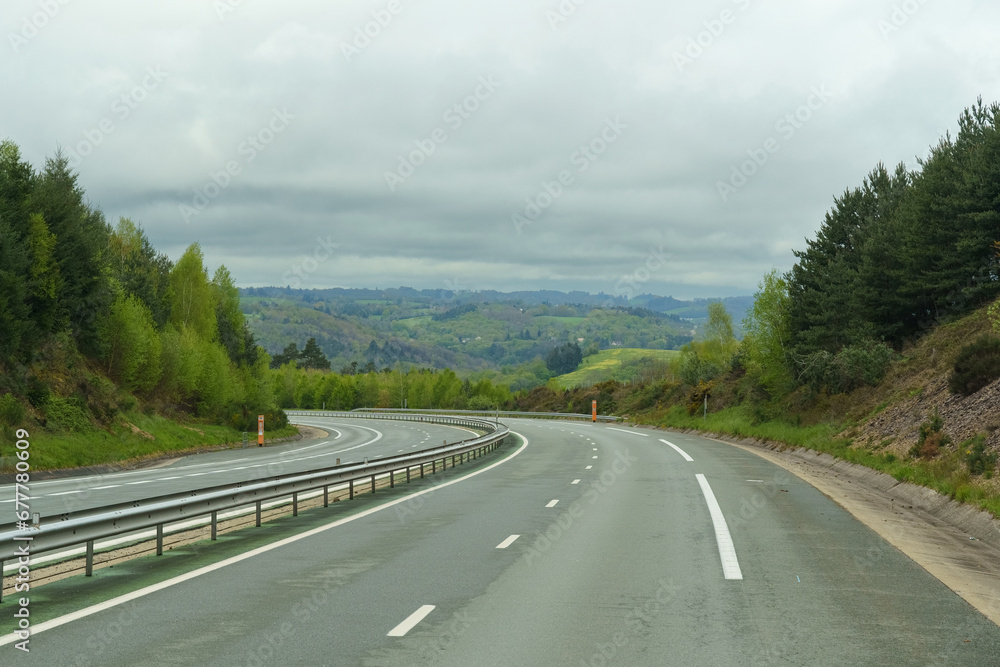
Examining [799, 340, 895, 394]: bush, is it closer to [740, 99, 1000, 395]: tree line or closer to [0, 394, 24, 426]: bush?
[740, 99, 1000, 395]: tree line

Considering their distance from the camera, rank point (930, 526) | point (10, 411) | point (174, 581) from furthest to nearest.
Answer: point (10, 411), point (930, 526), point (174, 581)

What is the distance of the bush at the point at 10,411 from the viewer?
34.9 m

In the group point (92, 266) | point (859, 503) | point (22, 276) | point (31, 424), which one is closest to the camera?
point (859, 503)

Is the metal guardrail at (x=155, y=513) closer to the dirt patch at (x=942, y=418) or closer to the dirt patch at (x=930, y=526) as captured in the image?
the dirt patch at (x=930, y=526)

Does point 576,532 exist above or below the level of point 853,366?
below

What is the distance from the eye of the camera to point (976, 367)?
26.5 metres

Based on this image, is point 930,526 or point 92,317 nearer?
point 930,526

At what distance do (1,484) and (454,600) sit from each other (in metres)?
23.3

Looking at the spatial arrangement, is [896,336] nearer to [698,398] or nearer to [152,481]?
[698,398]

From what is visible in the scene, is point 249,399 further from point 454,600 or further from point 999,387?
point 454,600

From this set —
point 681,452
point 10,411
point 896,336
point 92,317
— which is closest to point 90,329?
point 92,317

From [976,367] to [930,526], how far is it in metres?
11.8

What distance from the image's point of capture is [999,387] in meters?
24.3

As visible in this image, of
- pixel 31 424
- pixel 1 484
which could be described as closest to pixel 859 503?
pixel 1 484
